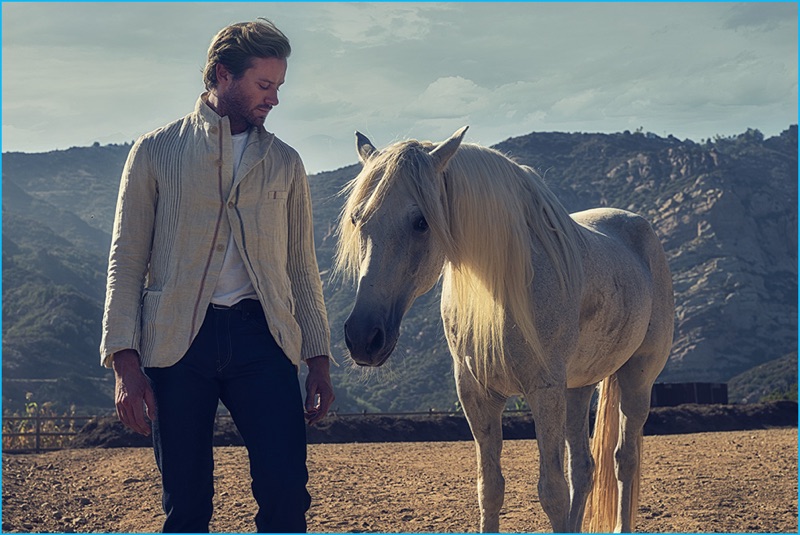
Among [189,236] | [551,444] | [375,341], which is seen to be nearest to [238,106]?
[189,236]

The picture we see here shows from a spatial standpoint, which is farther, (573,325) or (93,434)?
(93,434)

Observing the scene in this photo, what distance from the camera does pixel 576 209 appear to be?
6194cm

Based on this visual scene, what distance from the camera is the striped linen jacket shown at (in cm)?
293

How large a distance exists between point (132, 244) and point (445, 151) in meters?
1.36

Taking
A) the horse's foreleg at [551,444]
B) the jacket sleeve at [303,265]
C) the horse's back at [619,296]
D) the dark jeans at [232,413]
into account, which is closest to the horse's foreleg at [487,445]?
the horse's foreleg at [551,444]

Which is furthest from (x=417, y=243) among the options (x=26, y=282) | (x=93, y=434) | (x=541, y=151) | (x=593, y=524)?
(x=541, y=151)

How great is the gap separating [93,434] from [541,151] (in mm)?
65415

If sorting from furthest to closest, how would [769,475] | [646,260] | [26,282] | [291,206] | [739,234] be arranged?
[739,234] → [26,282] → [769,475] → [646,260] → [291,206]

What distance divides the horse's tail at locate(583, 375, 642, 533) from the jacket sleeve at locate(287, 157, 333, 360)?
10.3 feet

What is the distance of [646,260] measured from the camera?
5680mm

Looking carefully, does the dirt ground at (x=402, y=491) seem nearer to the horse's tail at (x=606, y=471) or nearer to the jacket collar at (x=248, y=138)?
the horse's tail at (x=606, y=471)

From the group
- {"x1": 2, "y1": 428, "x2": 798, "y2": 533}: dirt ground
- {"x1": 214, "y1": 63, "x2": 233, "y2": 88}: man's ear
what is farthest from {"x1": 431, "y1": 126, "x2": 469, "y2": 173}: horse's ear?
{"x1": 2, "y1": 428, "x2": 798, "y2": 533}: dirt ground

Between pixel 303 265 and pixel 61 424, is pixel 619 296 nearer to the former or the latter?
pixel 303 265

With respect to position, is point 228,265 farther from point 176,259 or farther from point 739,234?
point 739,234
